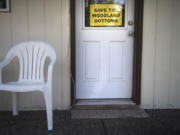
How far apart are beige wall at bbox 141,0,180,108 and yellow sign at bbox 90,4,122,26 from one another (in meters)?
0.40

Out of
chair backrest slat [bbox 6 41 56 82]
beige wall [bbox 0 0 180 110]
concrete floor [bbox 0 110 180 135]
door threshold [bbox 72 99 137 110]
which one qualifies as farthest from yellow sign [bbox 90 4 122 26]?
concrete floor [bbox 0 110 180 135]

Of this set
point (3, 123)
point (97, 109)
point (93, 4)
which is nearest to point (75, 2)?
point (93, 4)

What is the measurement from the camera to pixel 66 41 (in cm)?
299

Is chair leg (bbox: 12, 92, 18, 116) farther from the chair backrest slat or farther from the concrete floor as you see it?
the chair backrest slat

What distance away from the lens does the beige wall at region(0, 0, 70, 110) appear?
291 cm

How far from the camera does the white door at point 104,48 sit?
3137 mm

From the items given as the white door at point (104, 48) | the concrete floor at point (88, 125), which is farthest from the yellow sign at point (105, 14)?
the concrete floor at point (88, 125)

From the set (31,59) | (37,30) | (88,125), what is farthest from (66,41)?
(88,125)

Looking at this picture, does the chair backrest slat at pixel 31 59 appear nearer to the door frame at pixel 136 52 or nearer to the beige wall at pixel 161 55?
the door frame at pixel 136 52

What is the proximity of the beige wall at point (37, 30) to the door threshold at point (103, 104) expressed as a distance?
344 millimetres

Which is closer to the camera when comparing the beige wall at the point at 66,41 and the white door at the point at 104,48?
the beige wall at the point at 66,41

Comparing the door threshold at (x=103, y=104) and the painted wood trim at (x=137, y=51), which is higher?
the painted wood trim at (x=137, y=51)

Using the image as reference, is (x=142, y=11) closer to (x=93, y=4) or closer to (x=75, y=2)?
(x=93, y=4)

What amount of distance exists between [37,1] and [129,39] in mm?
1389
